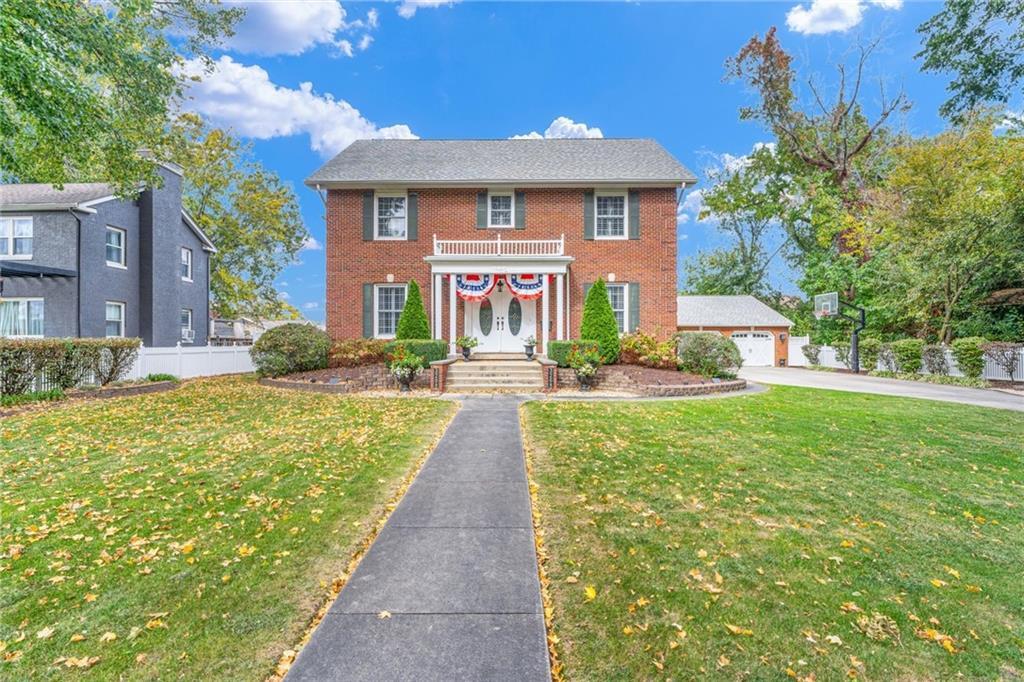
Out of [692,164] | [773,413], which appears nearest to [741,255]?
[692,164]

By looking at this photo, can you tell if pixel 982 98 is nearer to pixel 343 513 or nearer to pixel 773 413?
pixel 773 413

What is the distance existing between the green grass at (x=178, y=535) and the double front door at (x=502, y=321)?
854 cm

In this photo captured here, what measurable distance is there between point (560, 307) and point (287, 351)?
28.7ft

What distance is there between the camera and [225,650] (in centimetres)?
233

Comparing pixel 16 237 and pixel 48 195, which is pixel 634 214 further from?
pixel 16 237

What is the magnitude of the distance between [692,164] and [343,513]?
39.0m

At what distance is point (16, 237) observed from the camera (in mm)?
16547

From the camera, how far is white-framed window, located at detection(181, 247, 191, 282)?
70.2 ft

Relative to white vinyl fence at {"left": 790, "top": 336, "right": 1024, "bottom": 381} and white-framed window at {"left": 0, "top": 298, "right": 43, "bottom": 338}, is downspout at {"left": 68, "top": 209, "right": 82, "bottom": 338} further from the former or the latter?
white vinyl fence at {"left": 790, "top": 336, "right": 1024, "bottom": 381}

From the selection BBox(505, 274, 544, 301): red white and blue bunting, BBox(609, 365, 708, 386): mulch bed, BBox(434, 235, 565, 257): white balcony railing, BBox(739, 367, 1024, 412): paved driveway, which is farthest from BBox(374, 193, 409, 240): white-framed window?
BBox(739, 367, 1024, 412): paved driveway

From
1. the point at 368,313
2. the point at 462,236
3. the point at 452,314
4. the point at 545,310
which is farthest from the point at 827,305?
the point at 368,313

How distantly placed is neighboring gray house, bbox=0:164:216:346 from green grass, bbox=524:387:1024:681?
19375 millimetres

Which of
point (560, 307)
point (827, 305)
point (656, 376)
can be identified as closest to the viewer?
point (656, 376)

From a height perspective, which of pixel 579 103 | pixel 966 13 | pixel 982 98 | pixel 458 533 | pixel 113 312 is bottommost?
pixel 458 533
